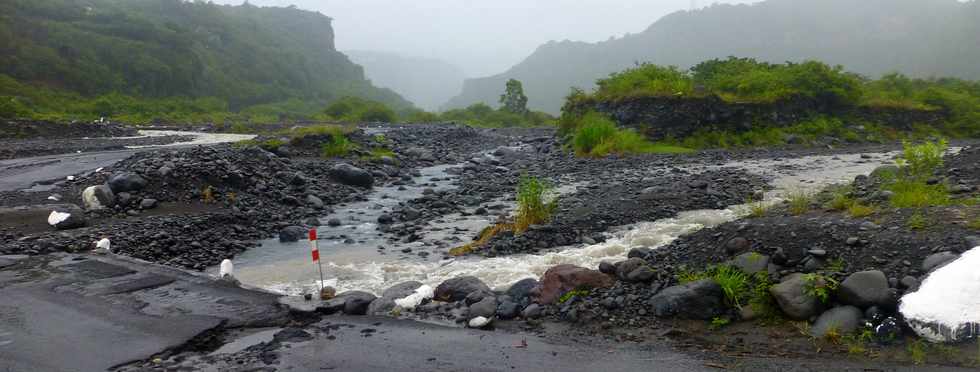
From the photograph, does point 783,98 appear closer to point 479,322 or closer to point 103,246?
point 479,322

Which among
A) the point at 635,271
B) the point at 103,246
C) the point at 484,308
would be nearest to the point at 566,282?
the point at 635,271

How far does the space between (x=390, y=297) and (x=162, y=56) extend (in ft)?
297

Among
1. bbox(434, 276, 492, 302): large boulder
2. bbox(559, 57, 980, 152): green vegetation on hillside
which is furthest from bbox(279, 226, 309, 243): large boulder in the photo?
bbox(559, 57, 980, 152): green vegetation on hillside

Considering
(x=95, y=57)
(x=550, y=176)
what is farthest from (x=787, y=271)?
(x=95, y=57)

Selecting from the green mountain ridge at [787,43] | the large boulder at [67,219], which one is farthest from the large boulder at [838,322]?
the green mountain ridge at [787,43]

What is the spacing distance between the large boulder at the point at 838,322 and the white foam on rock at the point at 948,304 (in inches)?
17.1

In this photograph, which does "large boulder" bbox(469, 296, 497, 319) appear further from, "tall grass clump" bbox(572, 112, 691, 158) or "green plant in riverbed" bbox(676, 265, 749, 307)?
"tall grass clump" bbox(572, 112, 691, 158)

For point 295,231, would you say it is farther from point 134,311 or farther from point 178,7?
point 178,7

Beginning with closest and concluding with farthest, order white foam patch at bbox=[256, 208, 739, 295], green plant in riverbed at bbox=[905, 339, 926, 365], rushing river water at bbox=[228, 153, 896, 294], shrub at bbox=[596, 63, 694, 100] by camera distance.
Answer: green plant in riverbed at bbox=[905, 339, 926, 365], white foam patch at bbox=[256, 208, 739, 295], rushing river water at bbox=[228, 153, 896, 294], shrub at bbox=[596, 63, 694, 100]

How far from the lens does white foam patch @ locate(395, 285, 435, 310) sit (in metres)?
8.27

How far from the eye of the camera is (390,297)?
27.8ft

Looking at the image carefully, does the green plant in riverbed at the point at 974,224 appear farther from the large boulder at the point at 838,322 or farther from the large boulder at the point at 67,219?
the large boulder at the point at 67,219

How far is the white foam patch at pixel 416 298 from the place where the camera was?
326 inches

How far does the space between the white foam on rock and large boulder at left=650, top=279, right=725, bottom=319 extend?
1830mm
